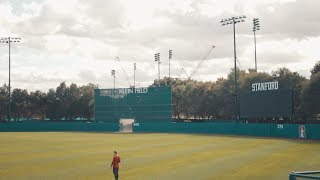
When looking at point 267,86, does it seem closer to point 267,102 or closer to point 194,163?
point 267,102

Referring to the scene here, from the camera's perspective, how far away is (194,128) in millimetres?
82438

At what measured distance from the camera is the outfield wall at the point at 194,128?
63719 millimetres

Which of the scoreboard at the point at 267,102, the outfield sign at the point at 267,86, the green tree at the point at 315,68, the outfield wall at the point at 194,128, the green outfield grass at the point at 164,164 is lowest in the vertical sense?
the green outfield grass at the point at 164,164

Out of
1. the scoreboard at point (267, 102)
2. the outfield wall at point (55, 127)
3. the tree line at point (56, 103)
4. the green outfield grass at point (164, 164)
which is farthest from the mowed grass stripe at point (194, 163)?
the tree line at point (56, 103)

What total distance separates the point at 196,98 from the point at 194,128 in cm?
4652

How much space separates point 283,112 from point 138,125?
34875mm

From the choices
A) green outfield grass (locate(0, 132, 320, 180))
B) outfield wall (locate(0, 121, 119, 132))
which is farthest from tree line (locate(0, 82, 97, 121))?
green outfield grass (locate(0, 132, 320, 180))

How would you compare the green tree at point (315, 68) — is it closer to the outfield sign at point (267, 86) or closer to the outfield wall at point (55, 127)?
the outfield sign at point (267, 86)

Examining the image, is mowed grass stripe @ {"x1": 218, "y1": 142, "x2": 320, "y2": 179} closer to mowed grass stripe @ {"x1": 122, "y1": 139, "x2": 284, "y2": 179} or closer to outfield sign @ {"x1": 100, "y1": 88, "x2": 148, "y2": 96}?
mowed grass stripe @ {"x1": 122, "y1": 139, "x2": 284, "y2": 179}

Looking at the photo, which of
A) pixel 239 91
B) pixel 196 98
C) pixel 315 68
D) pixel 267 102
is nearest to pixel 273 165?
pixel 267 102

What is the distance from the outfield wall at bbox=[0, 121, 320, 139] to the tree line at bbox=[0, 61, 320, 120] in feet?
61.1

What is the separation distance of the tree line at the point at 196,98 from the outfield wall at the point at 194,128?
18634 mm

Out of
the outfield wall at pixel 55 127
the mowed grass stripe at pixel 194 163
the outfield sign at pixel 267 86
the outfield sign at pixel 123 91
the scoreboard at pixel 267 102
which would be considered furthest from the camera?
the outfield wall at pixel 55 127

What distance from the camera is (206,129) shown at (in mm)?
80438
